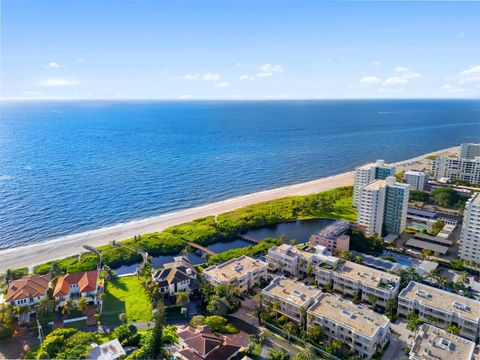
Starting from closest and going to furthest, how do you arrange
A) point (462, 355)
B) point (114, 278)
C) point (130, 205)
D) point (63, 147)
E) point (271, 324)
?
point (462, 355) → point (271, 324) → point (114, 278) → point (130, 205) → point (63, 147)

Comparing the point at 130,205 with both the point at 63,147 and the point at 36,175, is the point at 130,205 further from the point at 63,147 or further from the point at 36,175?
the point at 63,147

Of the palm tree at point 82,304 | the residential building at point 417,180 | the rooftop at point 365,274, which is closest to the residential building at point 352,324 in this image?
the rooftop at point 365,274

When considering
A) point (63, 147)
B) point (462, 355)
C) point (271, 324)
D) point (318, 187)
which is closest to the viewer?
point (462, 355)

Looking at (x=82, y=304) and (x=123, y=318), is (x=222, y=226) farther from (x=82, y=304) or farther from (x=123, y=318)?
(x=82, y=304)

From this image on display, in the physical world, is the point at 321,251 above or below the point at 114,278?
above

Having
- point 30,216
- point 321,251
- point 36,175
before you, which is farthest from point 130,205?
point 321,251

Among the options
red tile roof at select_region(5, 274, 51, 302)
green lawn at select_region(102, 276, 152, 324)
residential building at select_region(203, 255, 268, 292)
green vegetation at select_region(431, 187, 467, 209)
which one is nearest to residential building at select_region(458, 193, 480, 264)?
green vegetation at select_region(431, 187, 467, 209)

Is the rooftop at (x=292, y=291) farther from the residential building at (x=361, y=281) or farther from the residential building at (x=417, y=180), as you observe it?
the residential building at (x=417, y=180)
